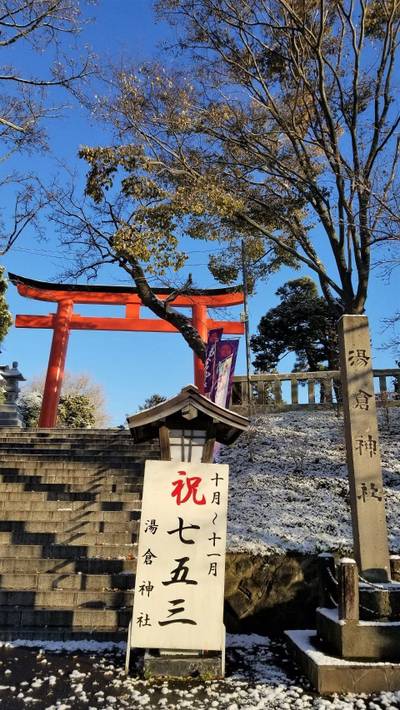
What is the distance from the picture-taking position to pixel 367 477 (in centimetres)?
579

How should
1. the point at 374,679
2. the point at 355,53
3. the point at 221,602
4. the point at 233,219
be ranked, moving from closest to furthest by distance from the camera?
the point at 374,679 → the point at 221,602 → the point at 355,53 → the point at 233,219

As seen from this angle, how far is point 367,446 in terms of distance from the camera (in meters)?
5.91

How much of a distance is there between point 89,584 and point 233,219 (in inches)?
338

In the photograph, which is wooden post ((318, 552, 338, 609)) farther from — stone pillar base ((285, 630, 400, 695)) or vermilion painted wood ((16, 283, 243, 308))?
vermilion painted wood ((16, 283, 243, 308))

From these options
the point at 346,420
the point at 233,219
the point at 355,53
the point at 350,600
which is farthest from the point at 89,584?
the point at 355,53

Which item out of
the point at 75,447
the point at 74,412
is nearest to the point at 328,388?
the point at 75,447

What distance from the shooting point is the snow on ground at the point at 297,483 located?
730cm

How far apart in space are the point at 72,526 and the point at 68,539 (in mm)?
314

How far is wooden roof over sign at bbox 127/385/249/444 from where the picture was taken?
17.9 feet

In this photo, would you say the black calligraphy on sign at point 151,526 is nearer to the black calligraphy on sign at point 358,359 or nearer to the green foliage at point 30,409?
the black calligraphy on sign at point 358,359

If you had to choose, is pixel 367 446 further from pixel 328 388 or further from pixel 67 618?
pixel 328 388

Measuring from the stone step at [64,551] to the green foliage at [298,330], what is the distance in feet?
61.6

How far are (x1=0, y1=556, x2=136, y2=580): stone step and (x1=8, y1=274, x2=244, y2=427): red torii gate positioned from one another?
42.2 feet

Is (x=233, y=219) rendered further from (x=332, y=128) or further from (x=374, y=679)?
(x=374, y=679)
